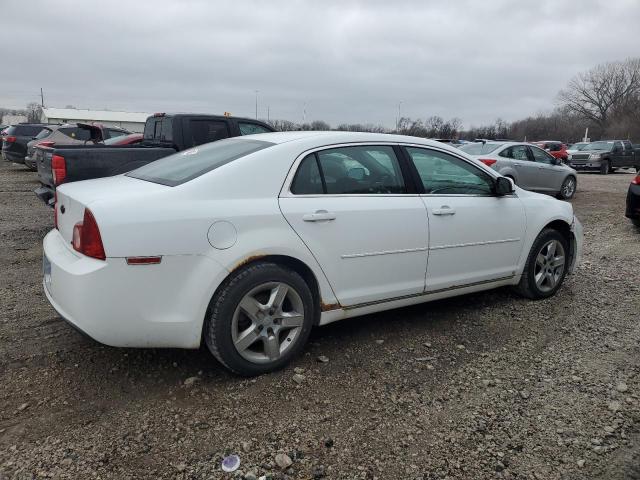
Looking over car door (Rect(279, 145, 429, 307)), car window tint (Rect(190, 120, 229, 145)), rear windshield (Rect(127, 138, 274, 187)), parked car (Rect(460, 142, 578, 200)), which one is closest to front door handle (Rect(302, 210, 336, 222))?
car door (Rect(279, 145, 429, 307))

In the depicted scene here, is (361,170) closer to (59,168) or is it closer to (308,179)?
(308,179)

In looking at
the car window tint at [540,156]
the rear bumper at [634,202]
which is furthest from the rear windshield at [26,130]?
the rear bumper at [634,202]

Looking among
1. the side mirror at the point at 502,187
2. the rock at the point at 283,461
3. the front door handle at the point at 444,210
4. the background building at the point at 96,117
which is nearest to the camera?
the rock at the point at 283,461

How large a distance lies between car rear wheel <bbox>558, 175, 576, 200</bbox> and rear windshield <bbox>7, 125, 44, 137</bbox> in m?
17.1

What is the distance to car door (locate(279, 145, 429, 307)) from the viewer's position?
3.28 metres

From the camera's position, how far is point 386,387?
3164 mm

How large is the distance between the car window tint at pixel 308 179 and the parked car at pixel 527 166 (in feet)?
29.3

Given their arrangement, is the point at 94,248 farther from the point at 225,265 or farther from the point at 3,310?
the point at 3,310

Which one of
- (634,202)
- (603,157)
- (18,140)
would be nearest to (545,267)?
(634,202)

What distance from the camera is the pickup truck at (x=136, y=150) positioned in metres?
5.82

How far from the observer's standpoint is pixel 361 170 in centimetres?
366

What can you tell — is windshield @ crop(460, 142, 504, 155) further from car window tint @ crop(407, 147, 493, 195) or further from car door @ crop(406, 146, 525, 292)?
car window tint @ crop(407, 147, 493, 195)

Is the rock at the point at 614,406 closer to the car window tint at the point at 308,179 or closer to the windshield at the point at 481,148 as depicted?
the car window tint at the point at 308,179

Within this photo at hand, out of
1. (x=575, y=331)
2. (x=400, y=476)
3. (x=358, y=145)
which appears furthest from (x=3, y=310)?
(x=575, y=331)
